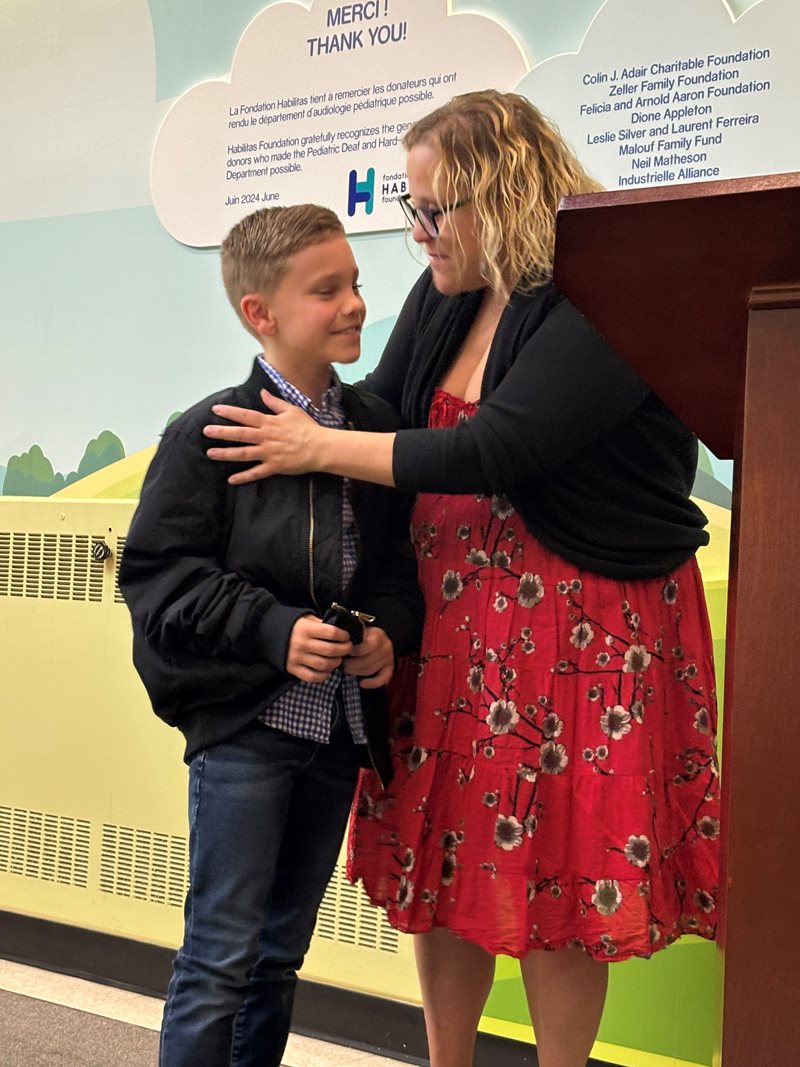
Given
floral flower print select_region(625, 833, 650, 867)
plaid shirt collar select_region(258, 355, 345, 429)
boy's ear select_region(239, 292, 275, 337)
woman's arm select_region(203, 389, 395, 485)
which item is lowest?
floral flower print select_region(625, 833, 650, 867)

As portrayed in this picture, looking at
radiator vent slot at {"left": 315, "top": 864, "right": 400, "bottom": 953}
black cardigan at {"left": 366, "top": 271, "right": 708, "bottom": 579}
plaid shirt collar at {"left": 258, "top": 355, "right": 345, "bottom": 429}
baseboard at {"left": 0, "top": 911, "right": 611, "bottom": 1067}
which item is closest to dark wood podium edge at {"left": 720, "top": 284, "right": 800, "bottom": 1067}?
black cardigan at {"left": 366, "top": 271, "right": 708, "bottom": 579}

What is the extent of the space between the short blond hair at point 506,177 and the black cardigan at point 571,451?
46mm

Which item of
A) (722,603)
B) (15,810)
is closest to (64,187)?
(15,810)

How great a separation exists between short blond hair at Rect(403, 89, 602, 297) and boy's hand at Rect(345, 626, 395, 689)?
446 mm

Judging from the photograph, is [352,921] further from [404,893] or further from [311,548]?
[311,548]

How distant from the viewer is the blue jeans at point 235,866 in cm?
139

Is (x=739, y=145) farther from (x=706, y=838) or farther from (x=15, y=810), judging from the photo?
(x=15, y=810)

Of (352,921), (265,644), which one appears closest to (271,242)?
(265,644)

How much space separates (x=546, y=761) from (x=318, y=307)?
617 millimetres

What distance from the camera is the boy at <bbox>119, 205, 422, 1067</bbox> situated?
1396 mm

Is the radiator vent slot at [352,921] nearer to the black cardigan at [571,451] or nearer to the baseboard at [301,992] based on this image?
the baseboard at [301,992]

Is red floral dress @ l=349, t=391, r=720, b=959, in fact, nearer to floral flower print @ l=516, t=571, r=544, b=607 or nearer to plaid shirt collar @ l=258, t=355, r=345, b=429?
floral flower print @ l=516, t=571, r=544, b=607

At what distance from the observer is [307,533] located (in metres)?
1.44

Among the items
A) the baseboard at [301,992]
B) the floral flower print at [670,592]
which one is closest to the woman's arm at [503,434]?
the floral flower print at [670,592]
